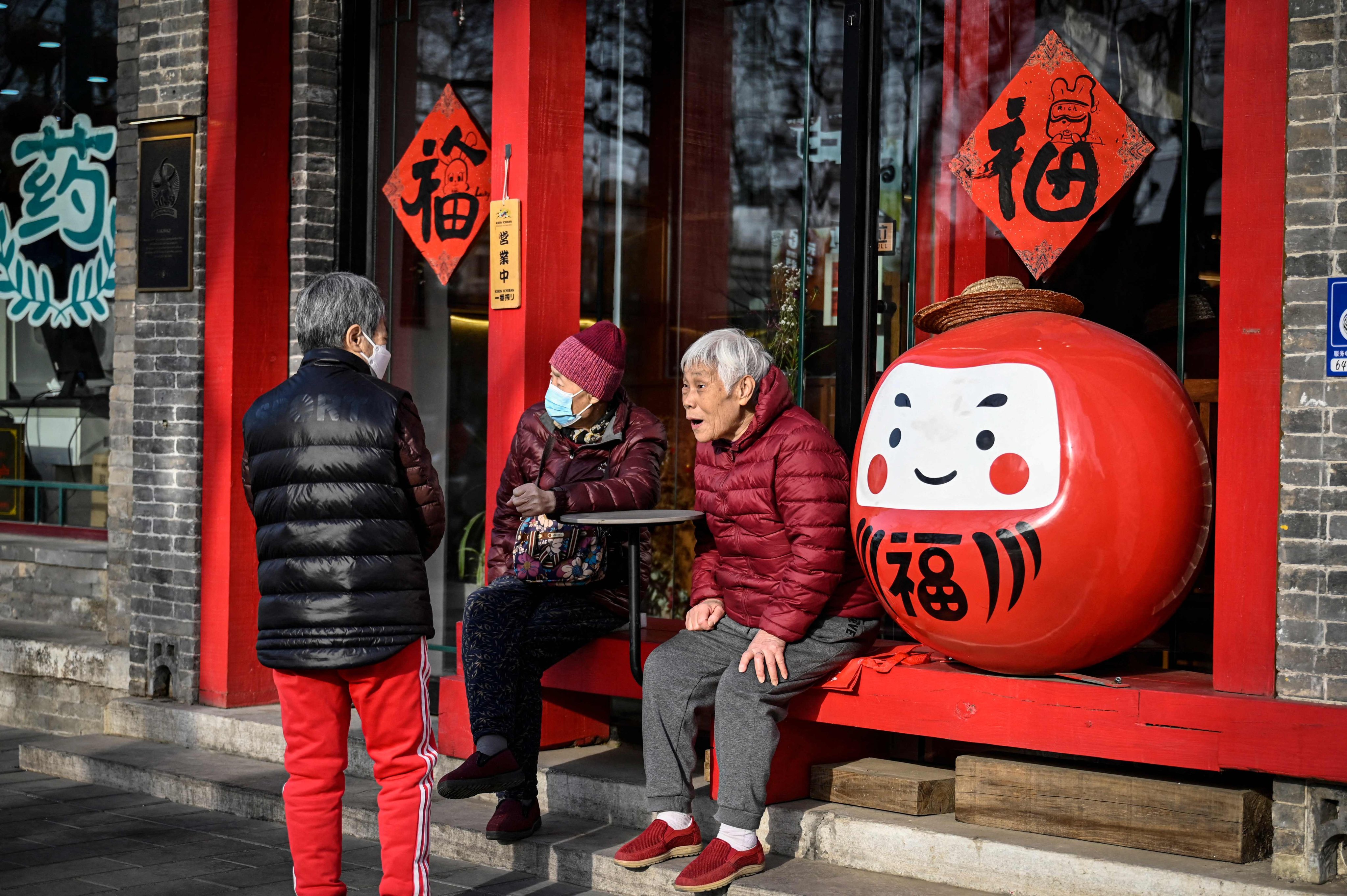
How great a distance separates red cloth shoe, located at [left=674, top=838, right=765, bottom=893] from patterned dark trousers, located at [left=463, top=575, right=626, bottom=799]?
31.3 inches

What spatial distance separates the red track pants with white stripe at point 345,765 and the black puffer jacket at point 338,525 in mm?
84

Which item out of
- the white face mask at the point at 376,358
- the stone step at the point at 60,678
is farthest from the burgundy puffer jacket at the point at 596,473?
the stone step at the point at 60,678

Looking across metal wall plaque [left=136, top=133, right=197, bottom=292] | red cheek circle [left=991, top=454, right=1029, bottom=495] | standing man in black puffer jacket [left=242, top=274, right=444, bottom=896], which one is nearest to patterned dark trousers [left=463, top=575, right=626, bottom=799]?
standing man in black puffer jacket [left=242, top=274, right=444, bottom=896]

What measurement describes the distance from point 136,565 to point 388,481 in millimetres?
3806

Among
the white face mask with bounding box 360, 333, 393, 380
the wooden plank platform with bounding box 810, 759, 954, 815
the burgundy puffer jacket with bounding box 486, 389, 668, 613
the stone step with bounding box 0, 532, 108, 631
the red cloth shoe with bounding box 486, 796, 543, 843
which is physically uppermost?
the white face mask with bounding box 360, 333, 393, 380

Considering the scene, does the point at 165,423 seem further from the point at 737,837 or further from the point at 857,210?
the point at 737,837

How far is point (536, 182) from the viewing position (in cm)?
568

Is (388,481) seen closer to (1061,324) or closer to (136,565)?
(1061,324)

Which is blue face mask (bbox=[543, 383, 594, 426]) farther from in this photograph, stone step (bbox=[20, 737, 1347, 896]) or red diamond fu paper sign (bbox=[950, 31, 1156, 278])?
red diamond fu paper sign (bbox=[950, 31, 1156, 278])

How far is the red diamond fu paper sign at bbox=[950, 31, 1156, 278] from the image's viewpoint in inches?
193

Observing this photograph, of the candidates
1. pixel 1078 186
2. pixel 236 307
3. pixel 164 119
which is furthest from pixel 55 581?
pixel 1078 186

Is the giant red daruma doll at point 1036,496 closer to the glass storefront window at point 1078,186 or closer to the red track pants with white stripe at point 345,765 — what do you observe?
the glass storefront window at point 1078,186

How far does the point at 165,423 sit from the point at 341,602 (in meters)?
3.58

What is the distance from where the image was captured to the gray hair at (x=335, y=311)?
12.6 feet
